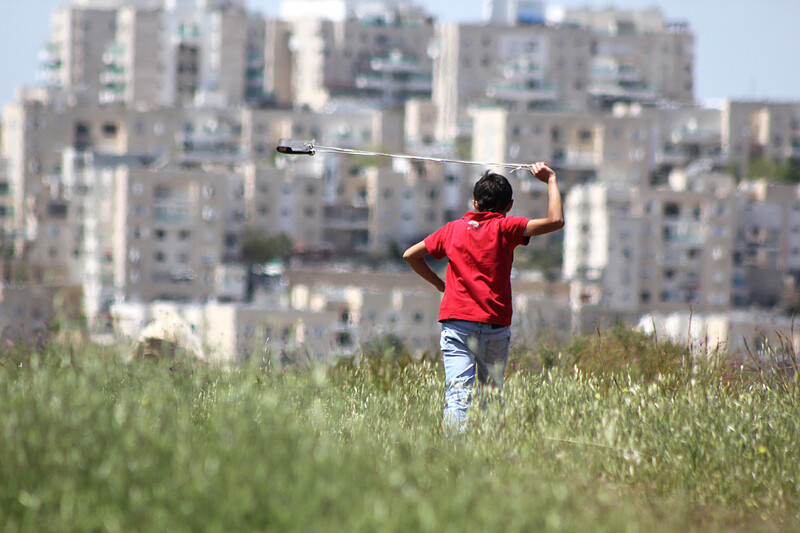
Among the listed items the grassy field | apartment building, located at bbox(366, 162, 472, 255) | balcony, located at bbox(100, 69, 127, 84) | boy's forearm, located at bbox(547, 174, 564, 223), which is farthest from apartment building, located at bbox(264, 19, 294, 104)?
boy's forearm, located at bbox(547, 174, 564, 223)

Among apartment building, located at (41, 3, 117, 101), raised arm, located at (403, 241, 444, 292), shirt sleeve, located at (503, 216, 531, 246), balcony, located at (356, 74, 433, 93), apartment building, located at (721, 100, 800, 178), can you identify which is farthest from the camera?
apartment building, located at (41, 3, 117, 101)

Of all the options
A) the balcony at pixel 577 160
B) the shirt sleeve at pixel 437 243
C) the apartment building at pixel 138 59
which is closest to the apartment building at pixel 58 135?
the apartment building at pixel 138 59

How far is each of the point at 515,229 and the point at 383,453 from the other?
160cm

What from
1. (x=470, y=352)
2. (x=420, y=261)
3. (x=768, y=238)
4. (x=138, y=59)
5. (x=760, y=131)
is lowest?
(x=768, y=238)

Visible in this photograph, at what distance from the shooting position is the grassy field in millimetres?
4125

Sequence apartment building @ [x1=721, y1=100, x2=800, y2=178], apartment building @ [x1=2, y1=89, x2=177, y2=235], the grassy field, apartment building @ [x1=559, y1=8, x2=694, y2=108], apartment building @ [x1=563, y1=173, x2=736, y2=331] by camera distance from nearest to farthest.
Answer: the grassy field, apartment building @ [x1=563, y1=173, x2=736, y2=331], apartment building @ [x1=2, y1=89, x2=177, y2=235], apartment building @ [x1=721, y1=100, x2=800, y2=178], apartment building @ [x1=559, y1=8, x2=694, y2=108]

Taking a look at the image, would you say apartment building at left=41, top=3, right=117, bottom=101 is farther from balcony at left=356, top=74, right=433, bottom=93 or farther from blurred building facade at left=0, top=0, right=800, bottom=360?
balcony at left=356, top=74, right=433, bottom=93

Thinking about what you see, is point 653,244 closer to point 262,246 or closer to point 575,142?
point 575,142

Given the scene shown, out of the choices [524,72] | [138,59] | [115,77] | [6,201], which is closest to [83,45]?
[115,77]

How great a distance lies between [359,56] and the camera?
106m

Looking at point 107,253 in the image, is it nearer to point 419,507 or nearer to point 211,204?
point 211,204

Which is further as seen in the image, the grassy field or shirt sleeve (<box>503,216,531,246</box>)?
shirt sleeve (<box>503,216,531,246</box>)

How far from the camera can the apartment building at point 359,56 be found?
102688 mm

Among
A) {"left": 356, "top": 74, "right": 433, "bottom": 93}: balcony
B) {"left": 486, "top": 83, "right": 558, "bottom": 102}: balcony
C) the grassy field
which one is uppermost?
{"left": 356, "top": 74, "right": 433, "bottom": 93}: balcony
